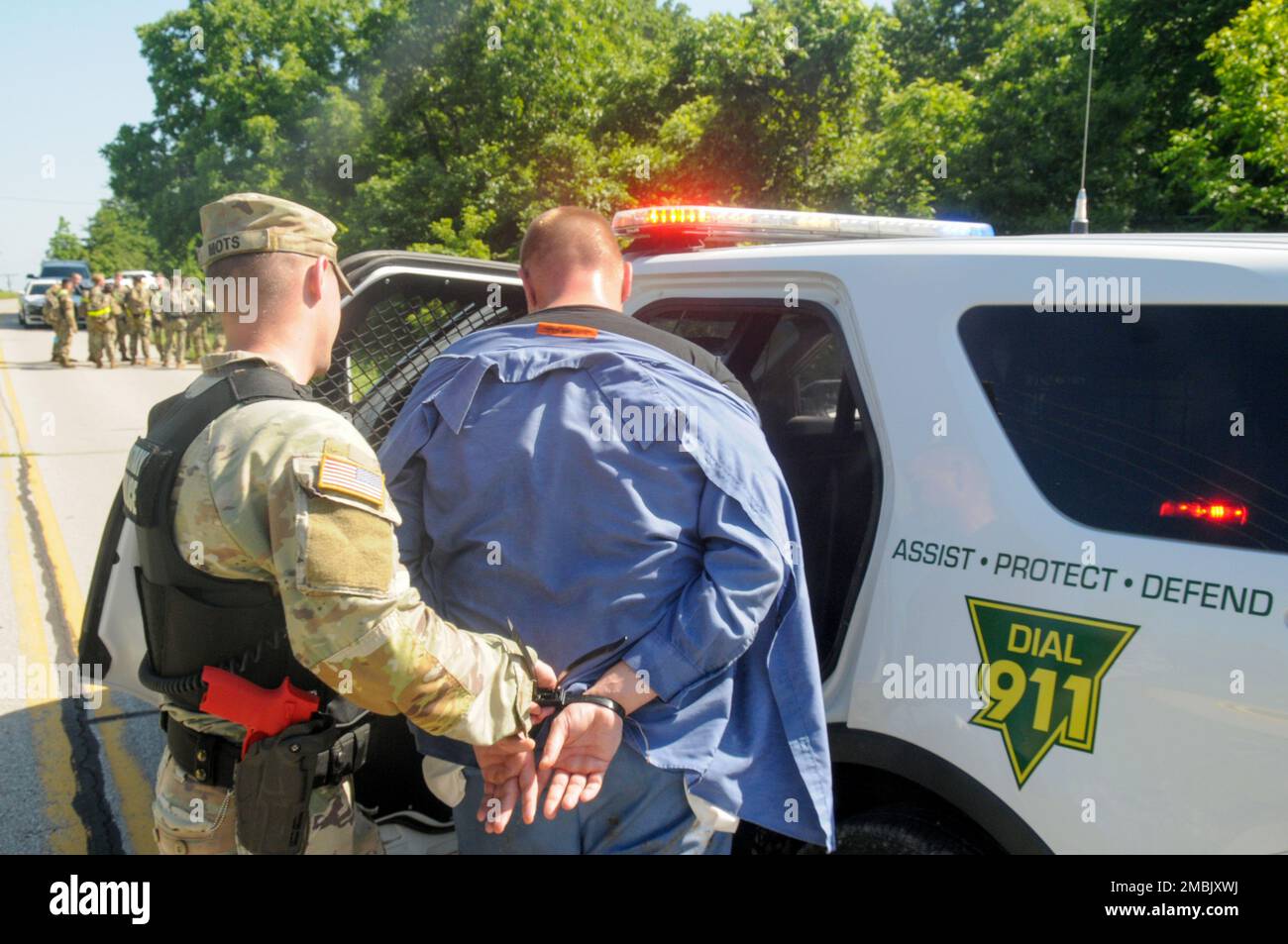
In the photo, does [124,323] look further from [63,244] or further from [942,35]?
[63,244]

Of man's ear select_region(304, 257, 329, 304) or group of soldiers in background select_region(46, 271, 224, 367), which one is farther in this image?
group of soldiers in background select_region(46, 271, 224, 367)

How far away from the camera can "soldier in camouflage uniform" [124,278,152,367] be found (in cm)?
2003

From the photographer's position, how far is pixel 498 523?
1.95 meters

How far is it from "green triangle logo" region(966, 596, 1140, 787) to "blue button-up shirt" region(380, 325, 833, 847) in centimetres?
35

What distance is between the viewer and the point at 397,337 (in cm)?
319

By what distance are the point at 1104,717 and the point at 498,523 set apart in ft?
3.92

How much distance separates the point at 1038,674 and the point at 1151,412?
21.8 inches

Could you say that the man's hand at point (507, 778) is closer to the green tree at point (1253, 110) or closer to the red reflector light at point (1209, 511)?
the red reflector light at point (1209, 511)

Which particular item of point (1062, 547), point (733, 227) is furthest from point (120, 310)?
point (1062, 547)

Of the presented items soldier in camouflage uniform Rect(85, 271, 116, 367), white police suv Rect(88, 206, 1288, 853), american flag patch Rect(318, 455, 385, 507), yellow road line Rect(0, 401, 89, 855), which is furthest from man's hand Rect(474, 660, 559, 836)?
soldier in camouflage uniform Rect(85, 271, 116, 367)

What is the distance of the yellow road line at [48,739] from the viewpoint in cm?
360

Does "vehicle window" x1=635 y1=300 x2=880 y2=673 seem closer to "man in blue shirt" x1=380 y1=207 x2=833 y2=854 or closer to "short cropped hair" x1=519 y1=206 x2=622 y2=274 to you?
"man in blue shirt" x1=380 y1=207 x2=833 y2=854

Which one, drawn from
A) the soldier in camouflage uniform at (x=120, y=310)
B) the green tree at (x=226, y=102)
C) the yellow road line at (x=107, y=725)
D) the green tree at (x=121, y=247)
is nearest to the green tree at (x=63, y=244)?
the green tree at (x=121, y=247)

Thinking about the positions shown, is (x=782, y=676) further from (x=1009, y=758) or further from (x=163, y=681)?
(x=163, y=681)
